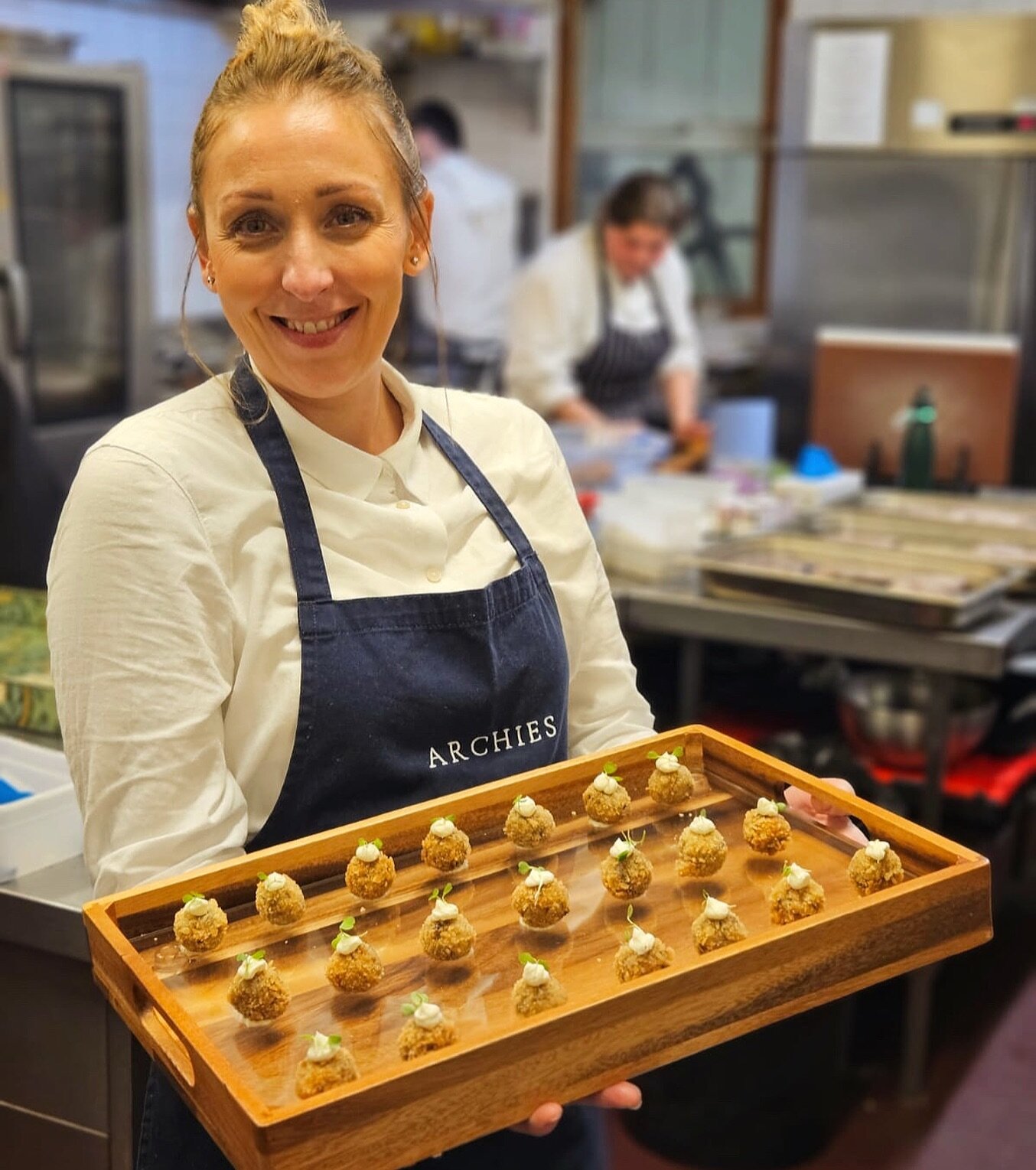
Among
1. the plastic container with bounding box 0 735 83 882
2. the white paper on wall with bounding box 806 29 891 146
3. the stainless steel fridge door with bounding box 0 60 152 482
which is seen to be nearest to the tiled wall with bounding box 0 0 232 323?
the stainless steel fridge door with bounding box 0 60 152 482

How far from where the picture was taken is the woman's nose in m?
1.26

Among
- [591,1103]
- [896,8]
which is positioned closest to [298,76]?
[591,1103]

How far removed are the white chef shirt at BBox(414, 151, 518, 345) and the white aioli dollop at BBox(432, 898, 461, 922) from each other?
195 inches

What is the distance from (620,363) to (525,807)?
3789mm

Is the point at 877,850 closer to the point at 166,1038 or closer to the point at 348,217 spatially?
the point at 166,1038

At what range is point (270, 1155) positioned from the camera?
3.01 feet

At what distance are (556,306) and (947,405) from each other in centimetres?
132

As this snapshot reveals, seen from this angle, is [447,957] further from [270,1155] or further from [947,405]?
[947,405]

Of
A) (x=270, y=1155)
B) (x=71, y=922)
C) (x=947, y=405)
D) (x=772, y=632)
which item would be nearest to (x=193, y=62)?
(x=947, y=405)

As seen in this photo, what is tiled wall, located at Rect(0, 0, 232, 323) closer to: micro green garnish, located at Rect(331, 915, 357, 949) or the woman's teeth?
the woman's teeth

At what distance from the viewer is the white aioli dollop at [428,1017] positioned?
1.08 m

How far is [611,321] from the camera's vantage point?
4.92 metres

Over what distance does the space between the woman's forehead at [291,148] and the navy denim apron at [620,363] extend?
365 cm

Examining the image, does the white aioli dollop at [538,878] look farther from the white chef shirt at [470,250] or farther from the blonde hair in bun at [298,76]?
the white chef shirt at [470,250]
